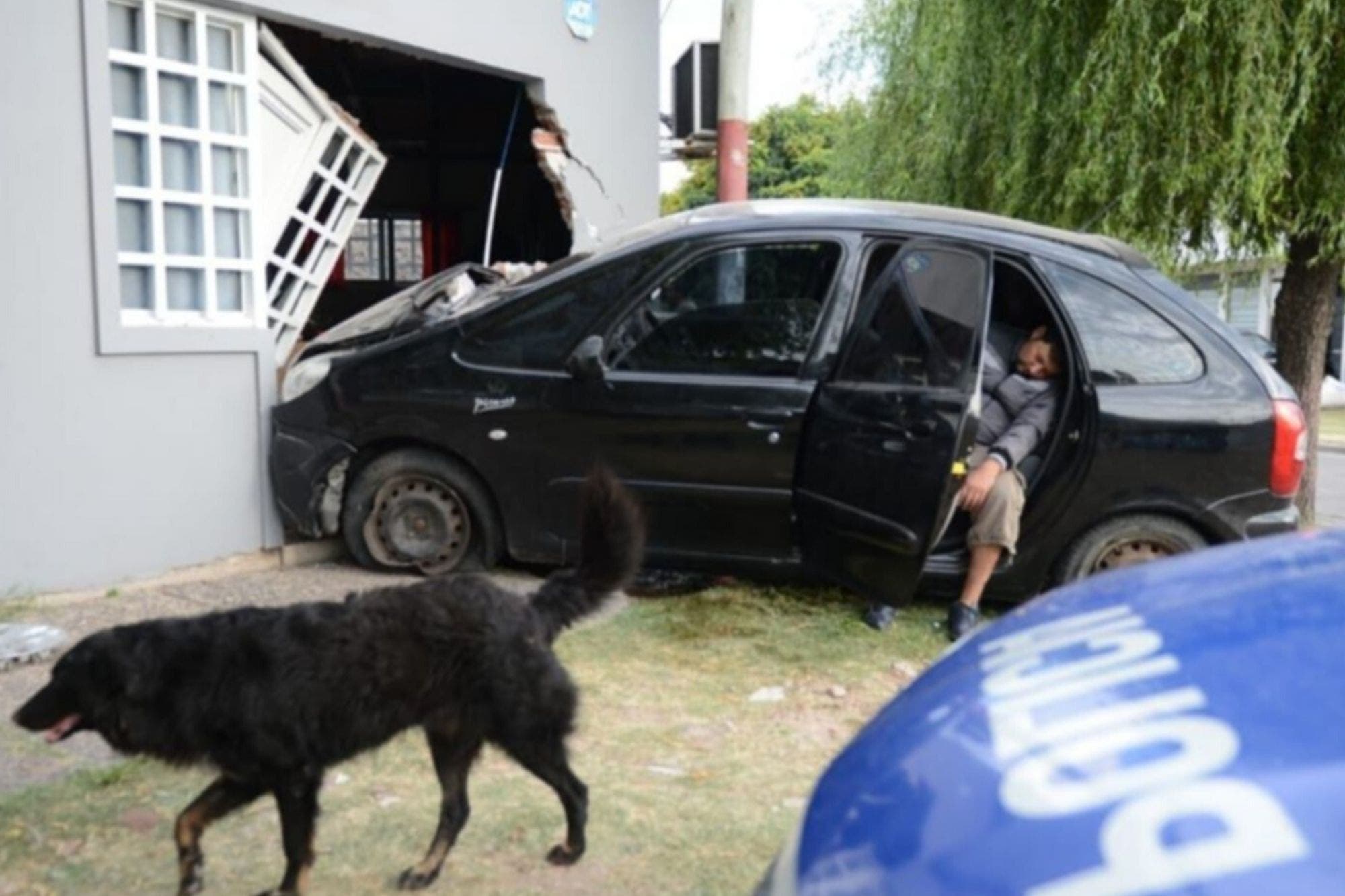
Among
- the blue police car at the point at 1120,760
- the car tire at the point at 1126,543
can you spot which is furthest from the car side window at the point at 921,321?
the blue police car at the point at 1120,760

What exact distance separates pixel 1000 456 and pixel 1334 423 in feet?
70.1

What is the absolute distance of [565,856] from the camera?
3.55 metres

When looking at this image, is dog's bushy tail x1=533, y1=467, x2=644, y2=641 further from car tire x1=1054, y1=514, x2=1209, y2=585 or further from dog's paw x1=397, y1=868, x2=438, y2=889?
car tire x1=1054, y1=514, x2=1209, y2=585

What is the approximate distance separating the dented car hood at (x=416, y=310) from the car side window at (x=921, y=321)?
192 cm

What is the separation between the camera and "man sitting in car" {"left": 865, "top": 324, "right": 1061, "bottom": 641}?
18.6 feet

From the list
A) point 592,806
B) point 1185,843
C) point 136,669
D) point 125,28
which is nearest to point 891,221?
point 592,806

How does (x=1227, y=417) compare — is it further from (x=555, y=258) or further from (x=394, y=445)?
(x=555, y=258)

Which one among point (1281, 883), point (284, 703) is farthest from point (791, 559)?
point (1281, 883)

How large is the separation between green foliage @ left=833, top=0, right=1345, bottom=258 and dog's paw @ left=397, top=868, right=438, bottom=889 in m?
5.69

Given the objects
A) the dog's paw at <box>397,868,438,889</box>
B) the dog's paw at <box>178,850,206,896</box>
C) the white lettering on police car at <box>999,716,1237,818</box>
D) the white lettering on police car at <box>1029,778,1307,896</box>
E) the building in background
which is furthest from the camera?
the building in background

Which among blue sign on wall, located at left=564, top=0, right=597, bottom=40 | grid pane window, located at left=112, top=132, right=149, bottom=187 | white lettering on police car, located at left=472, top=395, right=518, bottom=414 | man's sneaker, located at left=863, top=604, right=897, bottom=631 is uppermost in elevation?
blue sign on wall, located at left=564, top=0, right=597, bottom=40

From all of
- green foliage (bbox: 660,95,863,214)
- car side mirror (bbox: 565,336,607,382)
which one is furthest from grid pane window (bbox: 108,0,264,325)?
green foliage (bbox: 660,95,863,214)

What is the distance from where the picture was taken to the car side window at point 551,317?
6.12m

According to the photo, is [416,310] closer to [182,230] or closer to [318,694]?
[182,230]
